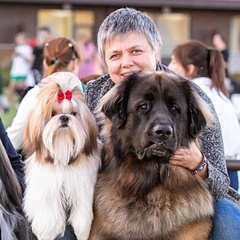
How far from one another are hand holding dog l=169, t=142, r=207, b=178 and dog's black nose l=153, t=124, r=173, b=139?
21 cm

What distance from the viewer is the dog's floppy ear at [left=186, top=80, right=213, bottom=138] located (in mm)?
3133

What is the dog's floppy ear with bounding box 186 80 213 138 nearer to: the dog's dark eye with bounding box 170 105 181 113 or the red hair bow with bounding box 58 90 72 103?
the dog's dark eye with bounding box 170 105 181 113

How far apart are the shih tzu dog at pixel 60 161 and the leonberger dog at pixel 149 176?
0.10 meters

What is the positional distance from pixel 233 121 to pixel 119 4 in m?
19.4

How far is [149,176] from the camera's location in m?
3.13

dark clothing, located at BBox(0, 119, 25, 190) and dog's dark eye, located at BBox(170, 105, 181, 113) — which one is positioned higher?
dog's dark eye, located at BBox(170, 105, 181, 113)

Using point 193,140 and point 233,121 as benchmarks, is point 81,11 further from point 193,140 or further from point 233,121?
point 193,140

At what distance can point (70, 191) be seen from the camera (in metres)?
3.15

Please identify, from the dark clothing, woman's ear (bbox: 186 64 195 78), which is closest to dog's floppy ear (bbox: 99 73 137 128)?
the dark clothing

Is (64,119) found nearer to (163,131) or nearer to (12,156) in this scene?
(163,131)

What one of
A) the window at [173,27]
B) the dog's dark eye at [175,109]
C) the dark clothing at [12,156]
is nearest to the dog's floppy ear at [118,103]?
the dog's dark eye at [175,109]

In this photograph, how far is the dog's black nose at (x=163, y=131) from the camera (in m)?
2.90

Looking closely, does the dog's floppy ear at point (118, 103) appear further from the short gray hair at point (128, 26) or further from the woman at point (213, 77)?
the woman at point (213, 77)

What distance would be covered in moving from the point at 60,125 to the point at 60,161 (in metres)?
0.16
